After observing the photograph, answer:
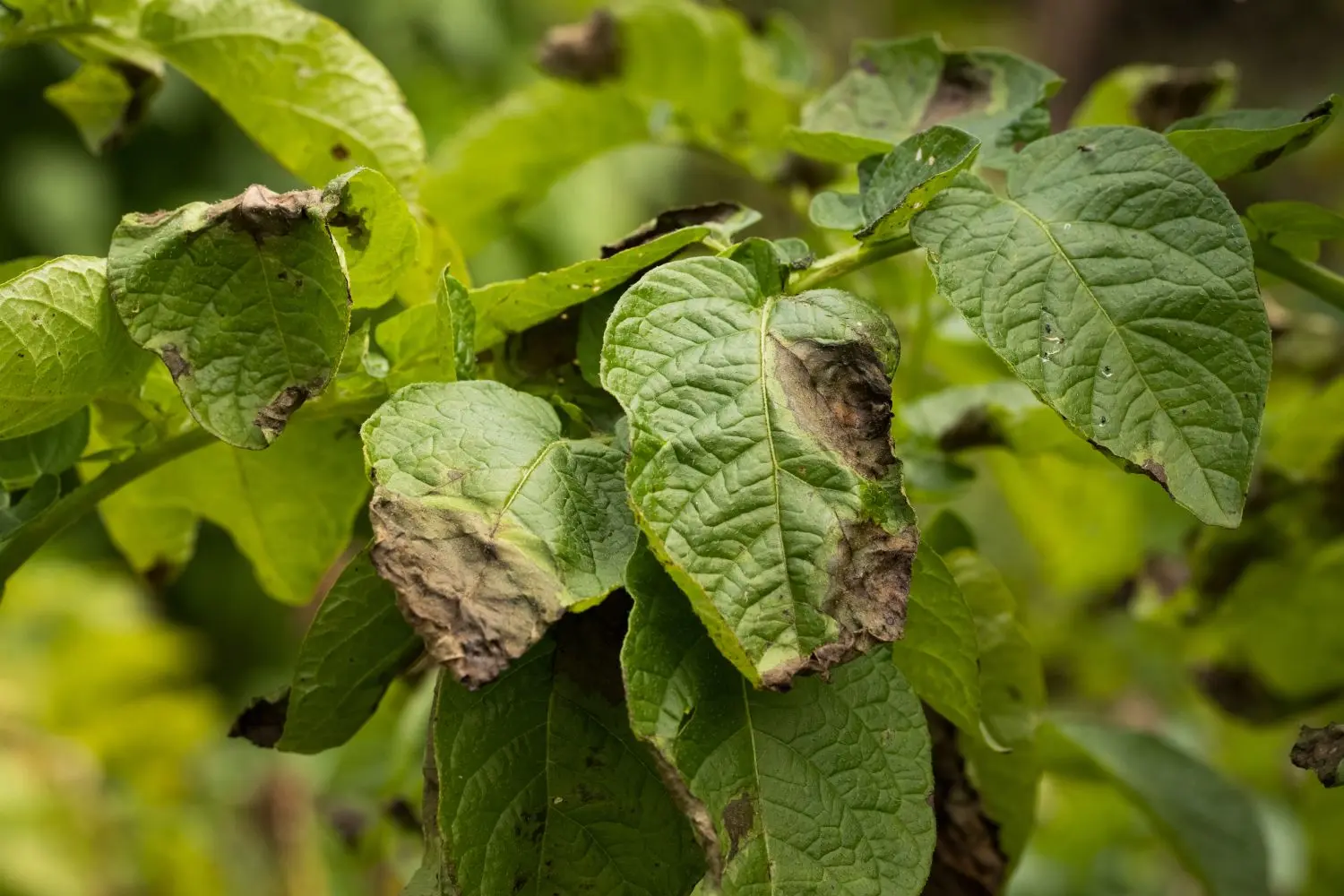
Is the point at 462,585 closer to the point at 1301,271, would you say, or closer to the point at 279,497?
the point at 279,497

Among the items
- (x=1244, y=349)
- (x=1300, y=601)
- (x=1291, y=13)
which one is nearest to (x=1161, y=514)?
(x=1300, y=601)

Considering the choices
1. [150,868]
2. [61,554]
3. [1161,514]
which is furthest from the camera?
[61,554]

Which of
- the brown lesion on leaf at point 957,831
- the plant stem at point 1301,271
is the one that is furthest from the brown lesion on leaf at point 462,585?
the plant stem at point 1301,271

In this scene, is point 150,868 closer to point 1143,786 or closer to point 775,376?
point 1143,786

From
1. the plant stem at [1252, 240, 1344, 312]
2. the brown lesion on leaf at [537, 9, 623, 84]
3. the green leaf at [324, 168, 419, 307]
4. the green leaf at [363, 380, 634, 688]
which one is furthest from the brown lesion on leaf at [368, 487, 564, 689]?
the brown lesion on leaf at [537, 9, 623, 84]

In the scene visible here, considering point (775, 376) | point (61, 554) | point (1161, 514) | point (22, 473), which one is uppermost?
point (775, 376)

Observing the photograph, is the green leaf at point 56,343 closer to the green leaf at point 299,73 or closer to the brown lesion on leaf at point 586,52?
the green leaf at point 299,73
